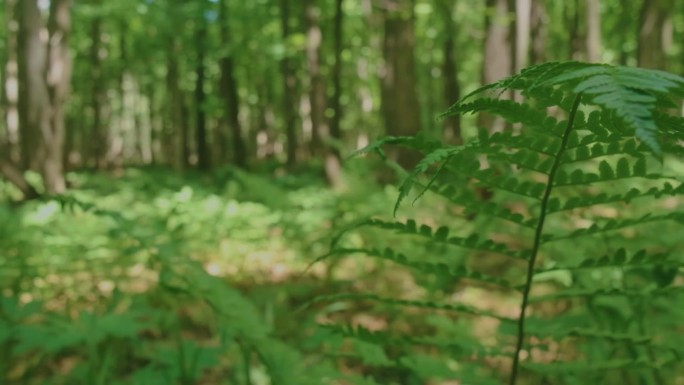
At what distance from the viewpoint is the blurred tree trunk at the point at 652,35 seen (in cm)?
1109

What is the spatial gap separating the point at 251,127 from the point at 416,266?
2877cm

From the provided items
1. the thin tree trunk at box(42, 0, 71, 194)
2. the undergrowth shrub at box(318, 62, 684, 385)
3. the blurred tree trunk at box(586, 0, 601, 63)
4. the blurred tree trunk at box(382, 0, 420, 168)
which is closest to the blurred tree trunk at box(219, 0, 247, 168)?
the thin tree trunk at box(42, 0, 71, 194)

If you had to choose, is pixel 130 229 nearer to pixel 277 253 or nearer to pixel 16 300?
pixel 16 300

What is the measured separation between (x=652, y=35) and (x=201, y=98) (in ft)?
31.8

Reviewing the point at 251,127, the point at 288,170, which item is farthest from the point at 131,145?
the point at 288,170

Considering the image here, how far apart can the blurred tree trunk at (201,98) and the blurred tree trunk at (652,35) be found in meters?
8.68

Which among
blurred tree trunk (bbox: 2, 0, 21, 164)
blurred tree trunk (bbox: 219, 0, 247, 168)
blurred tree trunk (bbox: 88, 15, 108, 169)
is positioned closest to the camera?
blurred tree trunk (bbox: 219, 0, 247, 168)

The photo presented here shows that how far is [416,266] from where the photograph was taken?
1250 mm

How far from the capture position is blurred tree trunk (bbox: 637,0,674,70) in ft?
36.4

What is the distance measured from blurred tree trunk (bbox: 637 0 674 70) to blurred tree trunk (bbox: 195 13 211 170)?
8.68 m

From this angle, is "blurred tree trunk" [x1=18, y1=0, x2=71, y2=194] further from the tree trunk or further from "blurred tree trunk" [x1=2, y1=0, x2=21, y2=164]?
the tree trunk

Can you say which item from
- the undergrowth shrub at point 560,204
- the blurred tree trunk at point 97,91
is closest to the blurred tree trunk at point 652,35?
the undergrowth shrub at point 560,204

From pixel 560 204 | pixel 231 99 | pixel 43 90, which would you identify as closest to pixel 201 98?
pixel 231 99

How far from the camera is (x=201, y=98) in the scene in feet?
47.9
